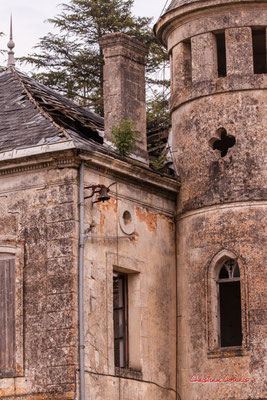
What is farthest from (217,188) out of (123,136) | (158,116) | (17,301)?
(158,116)

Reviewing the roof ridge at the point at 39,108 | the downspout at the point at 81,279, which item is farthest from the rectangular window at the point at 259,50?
the downspout at the point at 81,279

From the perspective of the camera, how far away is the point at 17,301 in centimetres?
1850

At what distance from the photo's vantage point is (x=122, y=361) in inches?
774

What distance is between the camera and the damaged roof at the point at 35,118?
19.3 m

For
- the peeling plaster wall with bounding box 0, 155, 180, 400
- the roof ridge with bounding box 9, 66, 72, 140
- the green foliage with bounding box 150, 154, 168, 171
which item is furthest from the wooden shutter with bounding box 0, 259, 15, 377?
the green foliage with bounding box 150, 154, 168, 171

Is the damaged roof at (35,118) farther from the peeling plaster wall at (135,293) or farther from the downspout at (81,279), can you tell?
the peeling plaster wall at (135,293)

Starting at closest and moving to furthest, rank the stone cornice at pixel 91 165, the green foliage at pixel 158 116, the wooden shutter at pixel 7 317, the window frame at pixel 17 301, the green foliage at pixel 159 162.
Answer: the window frame at pixel 17 301
the wooden shutter at pixel 7 317
the stone cornice at pixel 91 165
the green foliage at pixel 159 162
the green foliage at pixel 158 116

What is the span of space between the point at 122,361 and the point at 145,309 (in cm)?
100

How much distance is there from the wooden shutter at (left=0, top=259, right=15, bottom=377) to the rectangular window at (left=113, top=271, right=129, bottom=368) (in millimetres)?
1979

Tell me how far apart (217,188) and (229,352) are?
3.02m

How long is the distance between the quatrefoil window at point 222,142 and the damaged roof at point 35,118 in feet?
7.05

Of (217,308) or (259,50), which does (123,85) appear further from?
(217,308)

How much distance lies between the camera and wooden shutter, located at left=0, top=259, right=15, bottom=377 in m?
18.4

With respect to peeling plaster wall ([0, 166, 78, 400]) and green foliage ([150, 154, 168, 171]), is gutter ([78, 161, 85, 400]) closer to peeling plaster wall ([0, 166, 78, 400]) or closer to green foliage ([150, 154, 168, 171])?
peeling plaster wall ([0, 166, 78, 400])
